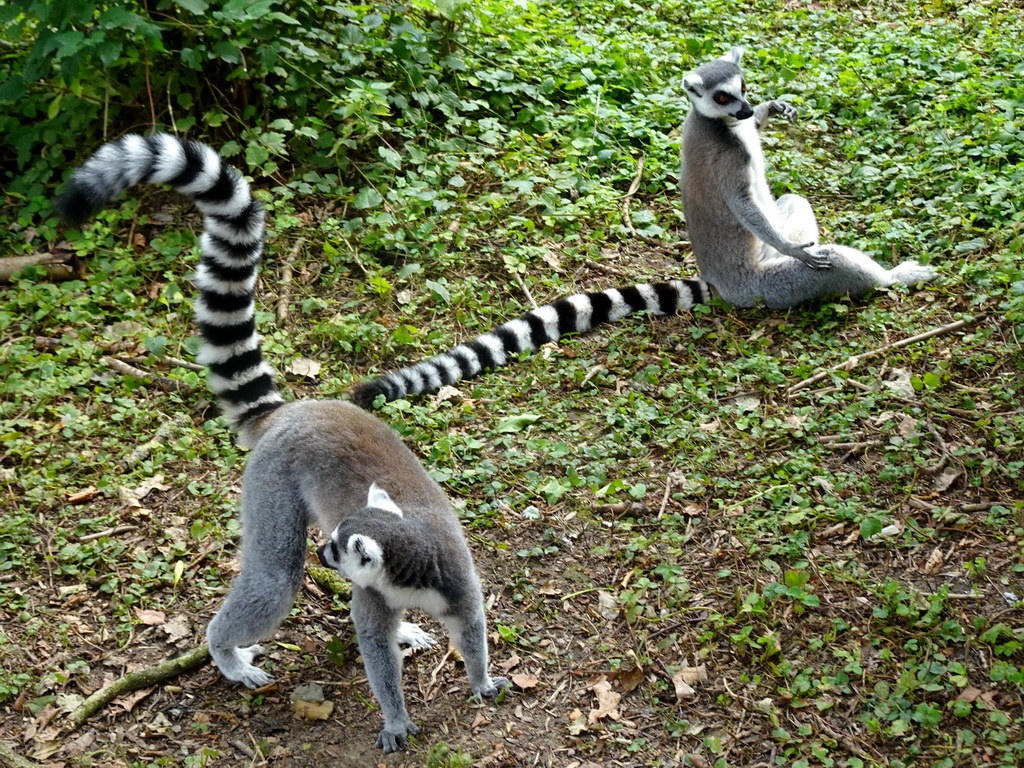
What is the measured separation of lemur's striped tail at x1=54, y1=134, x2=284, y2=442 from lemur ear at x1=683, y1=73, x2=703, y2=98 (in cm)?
346

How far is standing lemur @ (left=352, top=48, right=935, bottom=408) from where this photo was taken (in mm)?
6082

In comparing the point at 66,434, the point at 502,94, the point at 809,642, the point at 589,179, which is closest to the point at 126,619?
the point at 66,434

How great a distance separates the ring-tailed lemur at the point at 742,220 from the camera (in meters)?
6.15

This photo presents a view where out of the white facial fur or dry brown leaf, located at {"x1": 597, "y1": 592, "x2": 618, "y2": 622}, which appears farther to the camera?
dry brown leaf, located at {"x1": 597, "y1": 592, "x2": 618, "y2": 622}

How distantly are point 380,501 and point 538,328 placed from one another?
251 cm

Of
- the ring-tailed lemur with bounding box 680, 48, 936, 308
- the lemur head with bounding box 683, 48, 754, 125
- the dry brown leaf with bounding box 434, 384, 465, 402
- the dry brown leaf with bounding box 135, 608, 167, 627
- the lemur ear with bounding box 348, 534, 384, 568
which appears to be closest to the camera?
the lemur ear with bounding box 348, 534, 384, 568

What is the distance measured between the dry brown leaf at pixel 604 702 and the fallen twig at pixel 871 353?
2.19 metres

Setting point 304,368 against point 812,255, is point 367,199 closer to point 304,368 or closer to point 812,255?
point 304,368

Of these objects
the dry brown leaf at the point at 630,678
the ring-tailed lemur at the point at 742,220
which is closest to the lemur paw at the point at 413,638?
the dry brown leaf at the point at 630,678

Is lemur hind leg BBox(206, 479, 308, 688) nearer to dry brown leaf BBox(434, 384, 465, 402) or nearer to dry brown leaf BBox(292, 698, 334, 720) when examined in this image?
dry brown leaf BBox(292, 698, 334, 720)

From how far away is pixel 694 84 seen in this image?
6598mm

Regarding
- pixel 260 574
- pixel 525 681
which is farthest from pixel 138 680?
pixel 525 681

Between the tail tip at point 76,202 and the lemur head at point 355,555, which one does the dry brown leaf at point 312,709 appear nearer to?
the lemur head at point 355,555

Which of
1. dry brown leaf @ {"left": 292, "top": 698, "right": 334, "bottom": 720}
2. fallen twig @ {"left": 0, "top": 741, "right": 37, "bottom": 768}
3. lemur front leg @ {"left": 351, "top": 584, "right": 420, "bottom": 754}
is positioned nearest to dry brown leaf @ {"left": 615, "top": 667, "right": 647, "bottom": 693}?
lemur front leg @ {"left": 351, "top": 584, "right": 420, "bottom": 754}
